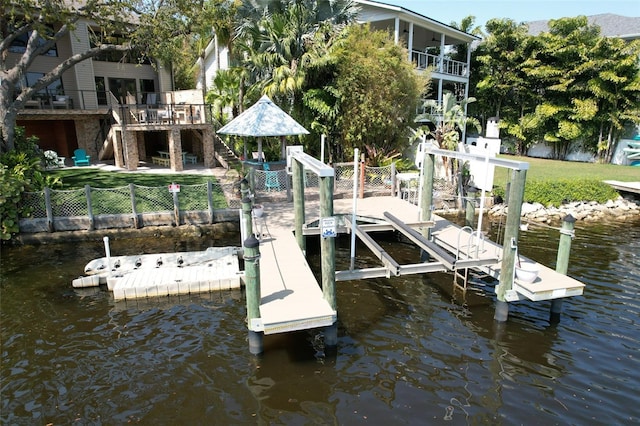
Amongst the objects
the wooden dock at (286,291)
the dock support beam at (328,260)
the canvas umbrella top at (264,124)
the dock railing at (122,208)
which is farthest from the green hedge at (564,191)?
the dock support beam at (328,260)

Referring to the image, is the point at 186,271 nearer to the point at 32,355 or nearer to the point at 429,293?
the point at 32,355

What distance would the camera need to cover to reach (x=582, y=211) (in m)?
17.4

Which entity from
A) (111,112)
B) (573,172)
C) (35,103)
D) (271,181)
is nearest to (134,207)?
(271,181)

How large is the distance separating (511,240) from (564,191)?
1202cm

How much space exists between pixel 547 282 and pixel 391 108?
38.3 feet

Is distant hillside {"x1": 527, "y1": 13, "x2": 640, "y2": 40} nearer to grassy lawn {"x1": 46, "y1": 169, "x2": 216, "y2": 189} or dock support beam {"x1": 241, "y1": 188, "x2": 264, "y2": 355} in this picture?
grassy lawn {"x1": 46, "y1": 169, "x2": 216, "y2": 189}

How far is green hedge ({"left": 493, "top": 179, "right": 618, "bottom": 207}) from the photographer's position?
697 inches

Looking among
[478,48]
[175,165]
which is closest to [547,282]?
[175,165]

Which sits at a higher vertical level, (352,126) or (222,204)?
(352,126)

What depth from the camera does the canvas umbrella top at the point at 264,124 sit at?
15.1m

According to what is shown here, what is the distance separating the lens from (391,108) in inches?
720

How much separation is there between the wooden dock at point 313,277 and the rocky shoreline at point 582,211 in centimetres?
681

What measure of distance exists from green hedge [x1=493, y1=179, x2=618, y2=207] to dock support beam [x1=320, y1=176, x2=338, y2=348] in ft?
42.0

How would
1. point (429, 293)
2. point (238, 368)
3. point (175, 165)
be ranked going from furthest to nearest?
point (175, 165), point (429, 293), point (238, 368)
